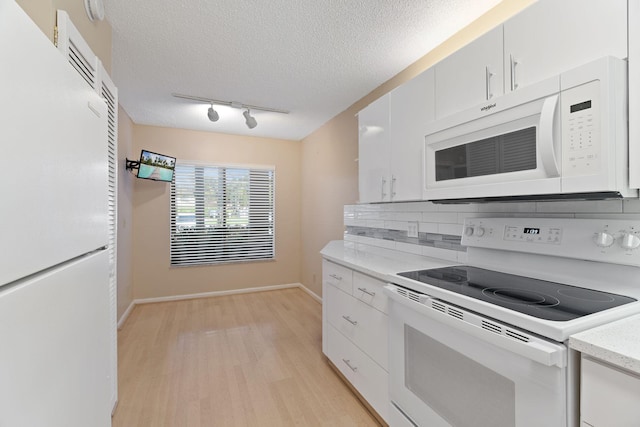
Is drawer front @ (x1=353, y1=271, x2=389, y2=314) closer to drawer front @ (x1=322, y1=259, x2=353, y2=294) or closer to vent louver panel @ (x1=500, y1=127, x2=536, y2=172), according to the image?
drawer front @ (x1=322, y1=259, x2=353, y2=294)

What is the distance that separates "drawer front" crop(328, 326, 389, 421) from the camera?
172 centimetres

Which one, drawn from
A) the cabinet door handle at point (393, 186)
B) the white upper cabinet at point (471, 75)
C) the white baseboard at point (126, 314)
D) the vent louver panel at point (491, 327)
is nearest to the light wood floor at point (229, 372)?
the white baseboard at point (126, 314)

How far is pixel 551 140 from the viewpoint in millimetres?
1100

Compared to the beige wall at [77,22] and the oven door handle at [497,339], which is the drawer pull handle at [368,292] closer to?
the oven door handle at [497,339]

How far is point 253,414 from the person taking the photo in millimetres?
1900

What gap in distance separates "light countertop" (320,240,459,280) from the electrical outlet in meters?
0.16

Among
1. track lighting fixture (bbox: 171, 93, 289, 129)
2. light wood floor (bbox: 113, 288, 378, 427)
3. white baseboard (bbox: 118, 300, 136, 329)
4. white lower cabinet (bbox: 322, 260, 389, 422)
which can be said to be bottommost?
light wood floor (bbox: 113, 288, 378, 427)

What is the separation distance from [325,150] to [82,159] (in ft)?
11.7

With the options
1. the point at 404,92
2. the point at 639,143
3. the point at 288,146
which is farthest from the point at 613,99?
the point at 288,146

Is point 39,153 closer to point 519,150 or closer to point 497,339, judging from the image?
point 497,339

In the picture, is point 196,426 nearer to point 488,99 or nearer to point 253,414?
point 253,414

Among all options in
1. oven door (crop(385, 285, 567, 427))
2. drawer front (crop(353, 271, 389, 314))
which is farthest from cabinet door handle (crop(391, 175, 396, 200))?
oven door (crop(385, 285, 567, 427))

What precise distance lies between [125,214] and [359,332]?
10.7 feet

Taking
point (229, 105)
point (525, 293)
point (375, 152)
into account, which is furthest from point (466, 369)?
point (229, 105)
